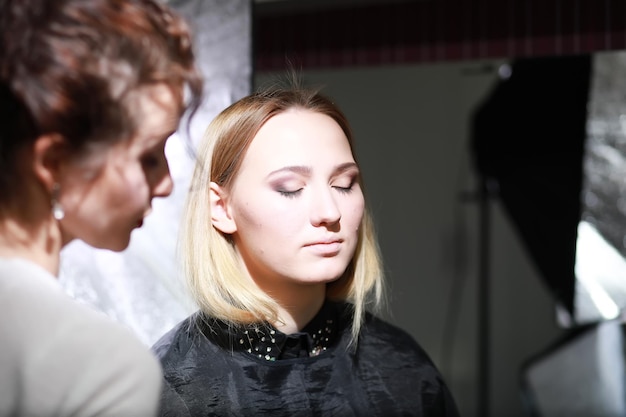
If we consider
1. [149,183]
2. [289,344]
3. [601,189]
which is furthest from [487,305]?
[149,183]

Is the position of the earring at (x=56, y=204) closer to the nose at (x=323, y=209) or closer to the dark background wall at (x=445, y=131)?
the nose at (x=323, y=209)

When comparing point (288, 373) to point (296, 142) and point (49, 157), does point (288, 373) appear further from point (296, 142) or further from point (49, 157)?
point (49, 157)

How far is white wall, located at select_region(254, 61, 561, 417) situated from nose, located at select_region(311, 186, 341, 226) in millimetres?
390

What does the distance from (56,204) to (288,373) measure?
17.1 inches

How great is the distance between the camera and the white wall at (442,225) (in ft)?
5.29

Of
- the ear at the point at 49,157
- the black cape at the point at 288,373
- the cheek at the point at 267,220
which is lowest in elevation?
the black cape at the point at 288,373

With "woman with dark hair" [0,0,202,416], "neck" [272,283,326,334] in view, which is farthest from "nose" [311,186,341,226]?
"woman with dark hair" [0,0,202,416]

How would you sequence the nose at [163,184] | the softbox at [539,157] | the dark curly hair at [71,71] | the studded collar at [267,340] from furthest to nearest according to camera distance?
the softbox at [539,157] < the studded collar at [267,340] < the nose at [163,184] < the dark curly hair at [71,71]

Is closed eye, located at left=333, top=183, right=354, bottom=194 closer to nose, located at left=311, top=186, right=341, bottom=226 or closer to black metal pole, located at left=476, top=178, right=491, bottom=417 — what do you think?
nose, located at left=311, top=186, right=341, bottom=226

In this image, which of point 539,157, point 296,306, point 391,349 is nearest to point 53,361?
point 296,306

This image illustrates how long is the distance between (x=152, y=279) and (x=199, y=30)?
1.46ft

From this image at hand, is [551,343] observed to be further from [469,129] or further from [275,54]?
[275,54]

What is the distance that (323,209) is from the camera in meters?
1.18

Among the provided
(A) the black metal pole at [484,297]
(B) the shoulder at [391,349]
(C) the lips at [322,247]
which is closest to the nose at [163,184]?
(C) the lips at [322,247]
